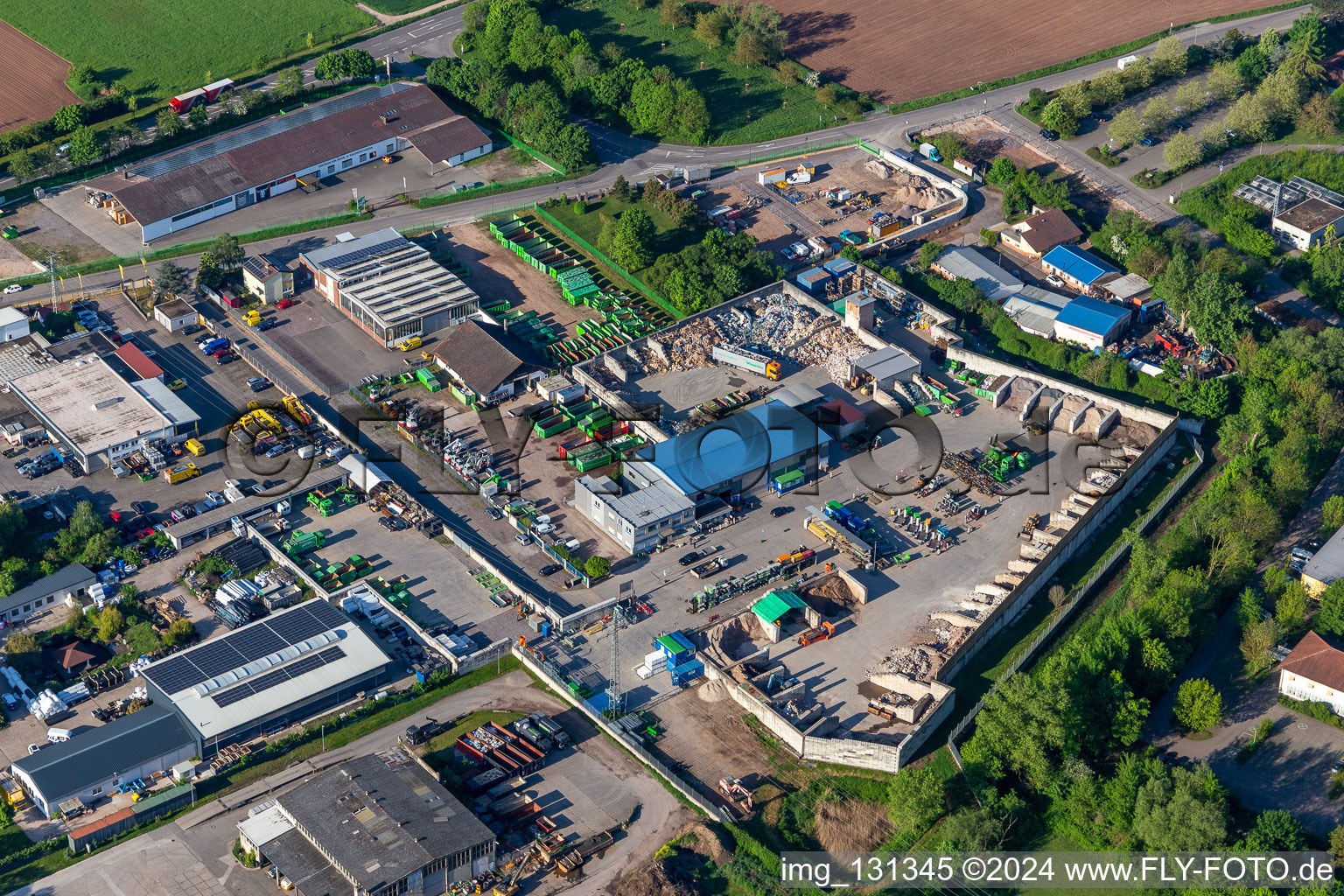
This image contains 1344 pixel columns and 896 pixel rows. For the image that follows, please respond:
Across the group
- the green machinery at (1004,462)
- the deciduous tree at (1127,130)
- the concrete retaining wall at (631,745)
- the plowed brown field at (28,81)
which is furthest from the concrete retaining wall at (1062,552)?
the plowed brown field at (28,81)

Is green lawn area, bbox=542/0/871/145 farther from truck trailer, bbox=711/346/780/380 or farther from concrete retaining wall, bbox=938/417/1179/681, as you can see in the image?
concrete retaining wall, bbox=938/417/1179/681

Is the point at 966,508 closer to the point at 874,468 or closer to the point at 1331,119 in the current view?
the point at 874,468

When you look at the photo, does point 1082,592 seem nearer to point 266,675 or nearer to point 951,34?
point 266,675

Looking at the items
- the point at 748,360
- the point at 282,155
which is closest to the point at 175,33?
the point at 282,155

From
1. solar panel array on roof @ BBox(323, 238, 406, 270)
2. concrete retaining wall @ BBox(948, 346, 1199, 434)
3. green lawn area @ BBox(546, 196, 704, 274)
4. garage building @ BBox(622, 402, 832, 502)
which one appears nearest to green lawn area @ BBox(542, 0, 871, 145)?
green lawn area @ BBox(546, 196, 704, 274)

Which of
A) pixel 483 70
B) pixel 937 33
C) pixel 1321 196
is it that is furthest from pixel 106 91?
pixel 1321 196
